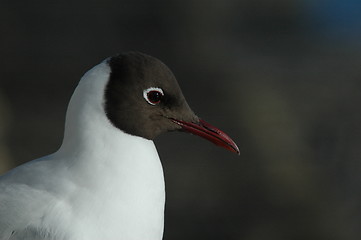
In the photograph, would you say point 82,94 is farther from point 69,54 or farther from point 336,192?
point 69,54

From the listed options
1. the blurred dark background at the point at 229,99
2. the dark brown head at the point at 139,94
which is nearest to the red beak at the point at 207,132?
the dark brown head at the point at 139,94

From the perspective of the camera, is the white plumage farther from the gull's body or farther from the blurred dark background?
the blurred dark background

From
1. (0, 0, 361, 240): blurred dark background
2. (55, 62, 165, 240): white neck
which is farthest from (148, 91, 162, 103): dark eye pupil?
(0, 0, 361, 240): blurred dark background

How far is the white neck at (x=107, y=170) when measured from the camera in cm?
196

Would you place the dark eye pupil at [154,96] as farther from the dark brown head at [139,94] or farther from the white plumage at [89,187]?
the white plumage at [89,187]

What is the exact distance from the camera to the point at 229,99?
5.68 m

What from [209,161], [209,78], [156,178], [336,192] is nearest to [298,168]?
[336,192]

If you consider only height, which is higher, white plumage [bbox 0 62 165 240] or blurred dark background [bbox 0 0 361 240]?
blurred dark background [bbox 0 0 361 240]

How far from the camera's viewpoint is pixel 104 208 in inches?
77.1

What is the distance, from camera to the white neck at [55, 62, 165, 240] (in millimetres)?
1964

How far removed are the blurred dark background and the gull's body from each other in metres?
2.96

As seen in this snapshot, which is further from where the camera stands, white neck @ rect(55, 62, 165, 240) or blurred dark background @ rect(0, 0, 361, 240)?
blurred dark background @ rect(0, 0, 361, 240)

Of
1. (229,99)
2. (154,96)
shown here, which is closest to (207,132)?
(154,96)

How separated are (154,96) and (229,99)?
11.8ft
